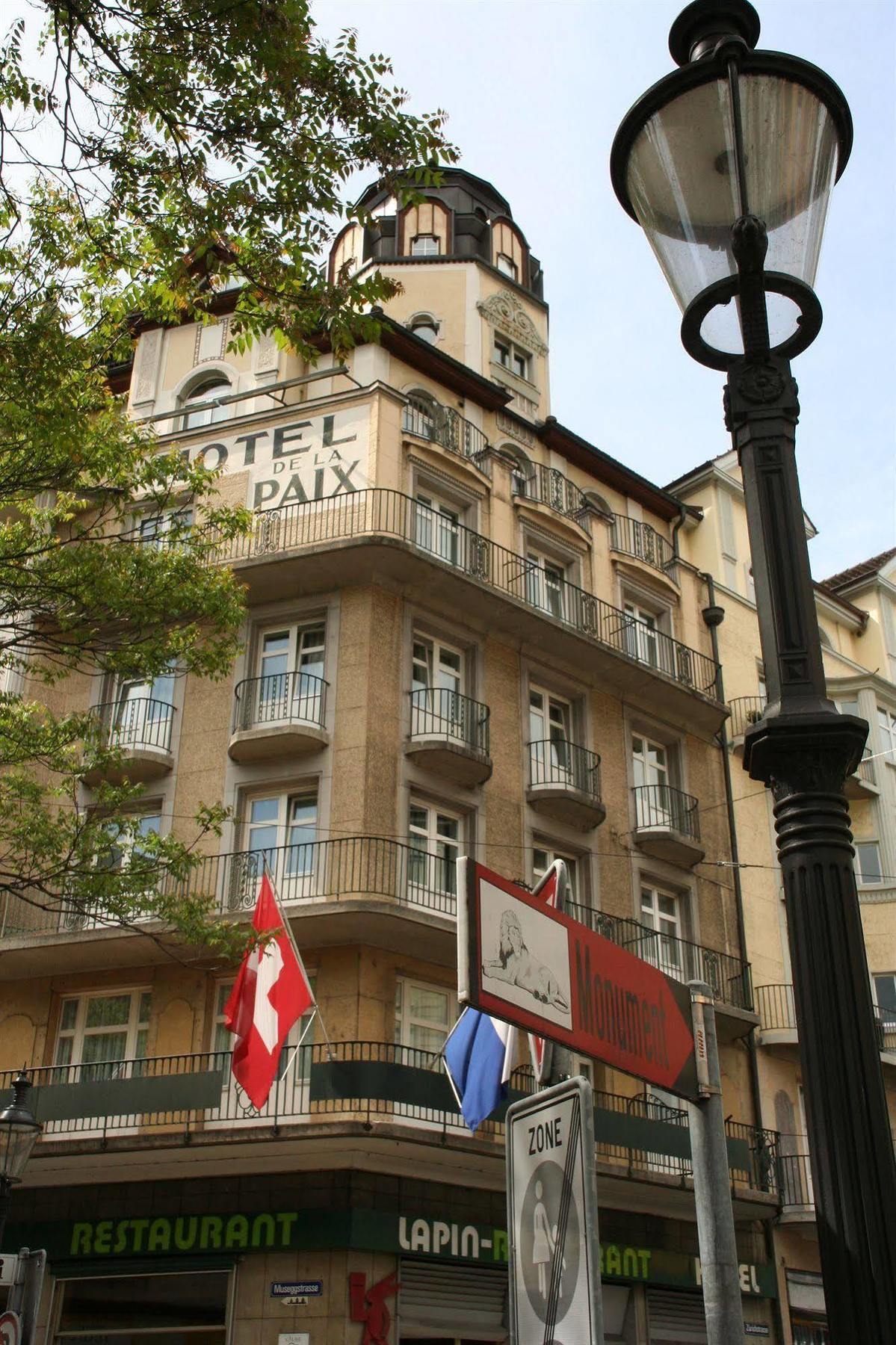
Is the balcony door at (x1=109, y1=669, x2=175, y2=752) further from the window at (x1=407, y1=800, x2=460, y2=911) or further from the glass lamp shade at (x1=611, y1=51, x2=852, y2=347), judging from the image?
the glass lamp shade at (x1=611, y1=51, x2=852, y2=347)

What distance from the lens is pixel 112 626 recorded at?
83.5 feet

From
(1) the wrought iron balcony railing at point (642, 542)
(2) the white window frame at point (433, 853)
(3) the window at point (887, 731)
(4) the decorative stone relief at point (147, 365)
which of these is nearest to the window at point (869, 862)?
(3) the window at point (887, 731)

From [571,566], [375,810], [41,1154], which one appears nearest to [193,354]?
[571,566]

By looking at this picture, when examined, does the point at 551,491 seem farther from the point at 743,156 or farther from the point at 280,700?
the point at 743,156

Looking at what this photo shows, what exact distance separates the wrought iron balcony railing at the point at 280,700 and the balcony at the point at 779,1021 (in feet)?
40.0

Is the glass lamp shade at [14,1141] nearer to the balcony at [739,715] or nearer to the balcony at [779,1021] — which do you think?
the balcony at [779,1021]

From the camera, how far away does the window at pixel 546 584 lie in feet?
92.9

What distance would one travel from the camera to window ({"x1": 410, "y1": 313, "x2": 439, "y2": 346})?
106 ft

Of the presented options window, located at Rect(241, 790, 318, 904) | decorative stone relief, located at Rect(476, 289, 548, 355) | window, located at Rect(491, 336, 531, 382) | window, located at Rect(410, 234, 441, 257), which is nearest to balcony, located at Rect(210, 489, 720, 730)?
window, located at Rect(241, 790, 318, 904)

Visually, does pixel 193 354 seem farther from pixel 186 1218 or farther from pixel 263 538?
pixel 186 1218

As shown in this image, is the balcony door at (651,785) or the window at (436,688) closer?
the window at (436,688)

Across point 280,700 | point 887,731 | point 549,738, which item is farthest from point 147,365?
point 887,731

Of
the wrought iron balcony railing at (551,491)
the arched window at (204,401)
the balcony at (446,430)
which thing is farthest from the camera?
the wrought iron balcony railing at (551,491)

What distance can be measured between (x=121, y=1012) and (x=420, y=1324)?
24.3 feet
